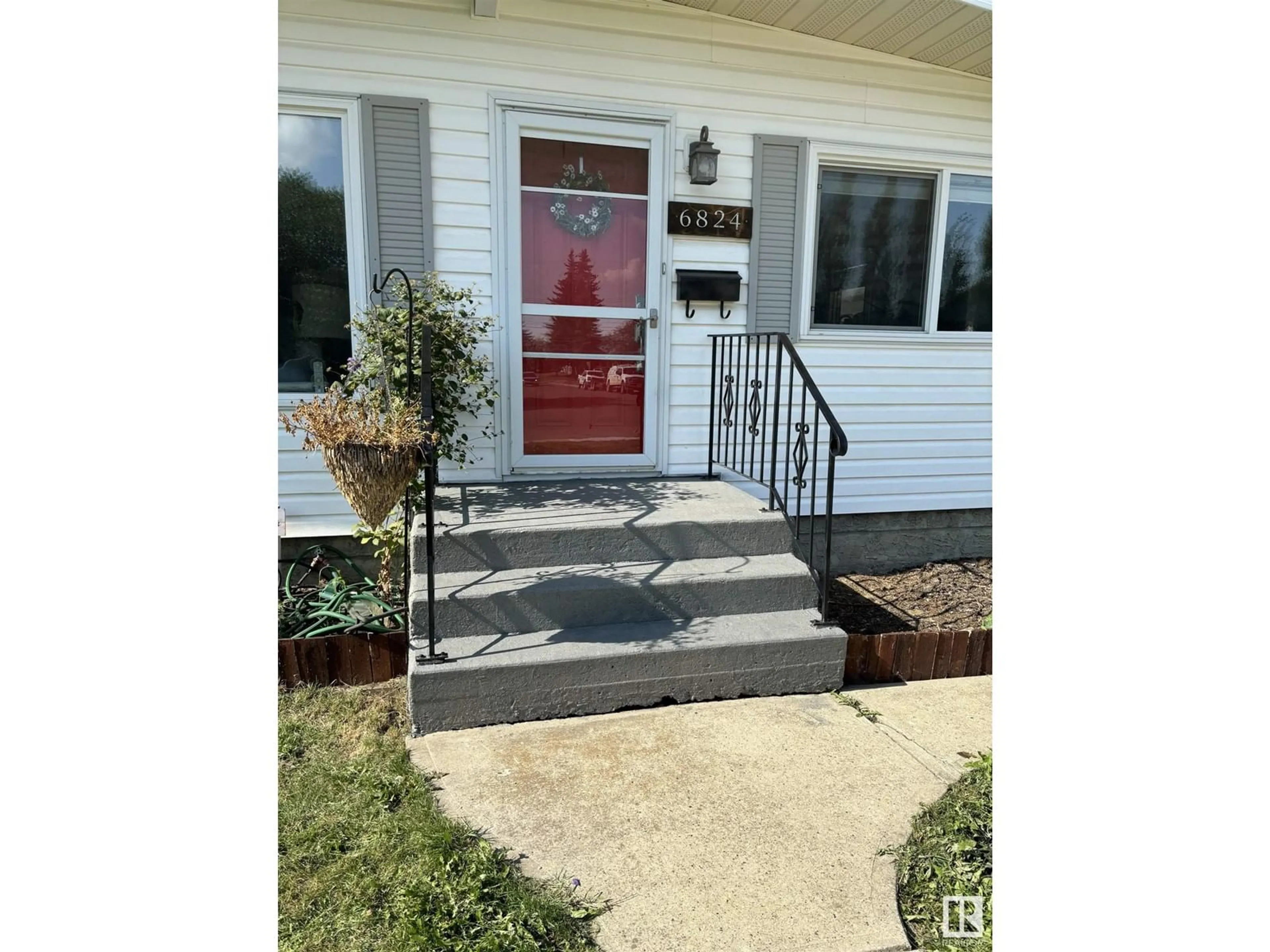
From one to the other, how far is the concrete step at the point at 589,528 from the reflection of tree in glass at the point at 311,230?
1.29 metres

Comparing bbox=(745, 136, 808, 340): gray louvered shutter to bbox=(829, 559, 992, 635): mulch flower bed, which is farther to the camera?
bbox=(745, 136, 808, 340): gray louvered shutter

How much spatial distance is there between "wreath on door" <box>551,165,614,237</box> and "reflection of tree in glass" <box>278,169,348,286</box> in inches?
44.9

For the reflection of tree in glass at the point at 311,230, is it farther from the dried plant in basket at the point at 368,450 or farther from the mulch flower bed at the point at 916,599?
the mulch flower bed at the point at 916,599

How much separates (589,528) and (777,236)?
7.39 feet

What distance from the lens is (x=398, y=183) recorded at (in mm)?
3756

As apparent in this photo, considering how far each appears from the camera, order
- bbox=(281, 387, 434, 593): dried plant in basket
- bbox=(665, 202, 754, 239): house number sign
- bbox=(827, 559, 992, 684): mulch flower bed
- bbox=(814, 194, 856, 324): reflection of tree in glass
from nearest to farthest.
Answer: bbox=(281, 387, 434, 593): dried plant in basket
bbox=(827, 559, 992, 684): mulch flower bed
bbox=(665, 202, 754, 239): house number sign
bbox=(814, 194, 856, 324): reflection of tree in glass

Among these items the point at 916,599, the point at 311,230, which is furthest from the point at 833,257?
the point at 311,230

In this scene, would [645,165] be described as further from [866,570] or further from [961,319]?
[866,570]

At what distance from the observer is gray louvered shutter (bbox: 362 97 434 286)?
3.68 meters

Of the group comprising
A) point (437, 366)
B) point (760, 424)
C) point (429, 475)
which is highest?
point (437, 366)

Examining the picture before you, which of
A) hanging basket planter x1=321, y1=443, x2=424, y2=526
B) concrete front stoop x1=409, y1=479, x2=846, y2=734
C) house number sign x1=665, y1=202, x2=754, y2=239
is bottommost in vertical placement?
concrete front stoop x1=409, y1=479, x2=846, y2=734

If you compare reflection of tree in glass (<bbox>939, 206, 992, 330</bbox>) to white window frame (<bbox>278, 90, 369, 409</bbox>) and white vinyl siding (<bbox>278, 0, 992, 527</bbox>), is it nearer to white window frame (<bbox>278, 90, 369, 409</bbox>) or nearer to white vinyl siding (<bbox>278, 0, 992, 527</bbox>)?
white vinyl siding (<bbox>278, 0, 992, 527</bbox>)

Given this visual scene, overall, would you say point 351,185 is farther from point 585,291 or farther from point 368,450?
point 368,450

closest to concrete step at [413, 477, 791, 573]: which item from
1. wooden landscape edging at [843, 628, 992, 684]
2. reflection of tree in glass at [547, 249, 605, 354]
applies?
wooden landscape edging at [843, 628, 992, 684]
